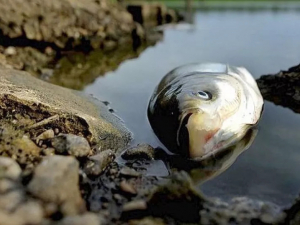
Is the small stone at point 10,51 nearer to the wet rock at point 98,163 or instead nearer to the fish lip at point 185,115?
the wet rock at point 98,163

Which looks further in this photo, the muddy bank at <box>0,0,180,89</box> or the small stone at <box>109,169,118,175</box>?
the muddy bank at <box>0,0,180,89</box>

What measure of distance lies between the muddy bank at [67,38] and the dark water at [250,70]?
0.72m

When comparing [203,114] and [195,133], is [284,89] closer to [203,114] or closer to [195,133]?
[203,114]

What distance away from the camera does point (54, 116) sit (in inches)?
225

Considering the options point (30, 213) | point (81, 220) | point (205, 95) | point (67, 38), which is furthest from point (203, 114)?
point (67, 38)

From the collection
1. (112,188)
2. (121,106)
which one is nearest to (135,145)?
(112,188)

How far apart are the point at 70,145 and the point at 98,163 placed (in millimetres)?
375

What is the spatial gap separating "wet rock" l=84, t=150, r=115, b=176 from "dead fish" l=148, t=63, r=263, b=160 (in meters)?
0.92

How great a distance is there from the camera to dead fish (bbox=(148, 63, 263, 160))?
549 cm

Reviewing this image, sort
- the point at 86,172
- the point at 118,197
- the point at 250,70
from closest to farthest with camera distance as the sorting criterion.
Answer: the point at 118,197 < the point at 86,172 < the point at 250,70

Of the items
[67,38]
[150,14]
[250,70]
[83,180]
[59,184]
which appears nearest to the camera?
[59,184]

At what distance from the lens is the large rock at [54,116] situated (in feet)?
18.5

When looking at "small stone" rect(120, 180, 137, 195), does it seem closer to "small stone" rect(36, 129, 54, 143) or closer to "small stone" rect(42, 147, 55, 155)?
"small stone" rect(42, 147, 55, 155)

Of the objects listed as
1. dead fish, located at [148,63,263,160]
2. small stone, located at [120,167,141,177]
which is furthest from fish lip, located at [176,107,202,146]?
small stone, located at [120,167,141,177]
